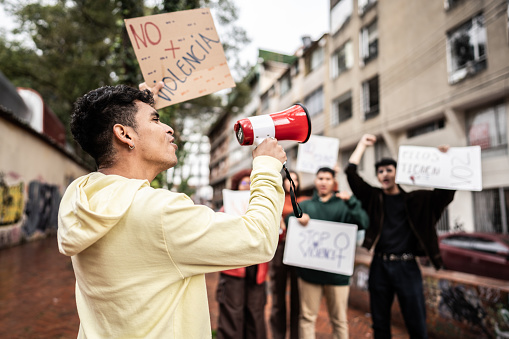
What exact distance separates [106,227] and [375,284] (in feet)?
9.49

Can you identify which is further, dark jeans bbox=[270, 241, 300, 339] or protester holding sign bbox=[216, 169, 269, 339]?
dark jeans bbox=[270, 241, 300, 339]

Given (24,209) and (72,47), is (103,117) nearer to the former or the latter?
(24,209)

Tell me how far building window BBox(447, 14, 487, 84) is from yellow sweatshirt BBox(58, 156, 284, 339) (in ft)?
37.0

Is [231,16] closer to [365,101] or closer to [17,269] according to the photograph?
[365,101]

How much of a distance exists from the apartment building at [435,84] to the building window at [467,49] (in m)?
0.03

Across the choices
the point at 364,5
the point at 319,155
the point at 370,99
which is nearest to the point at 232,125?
the point at 364,5

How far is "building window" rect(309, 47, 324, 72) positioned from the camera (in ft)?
64.8

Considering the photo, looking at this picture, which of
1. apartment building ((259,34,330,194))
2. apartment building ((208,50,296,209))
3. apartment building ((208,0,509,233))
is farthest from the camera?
apartment building ((208,50,296,209))

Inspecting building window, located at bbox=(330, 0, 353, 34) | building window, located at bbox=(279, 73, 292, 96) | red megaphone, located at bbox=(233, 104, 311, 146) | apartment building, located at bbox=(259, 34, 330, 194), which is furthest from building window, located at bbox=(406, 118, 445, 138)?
building window, located at bbox=(279, 73, 292, 96)

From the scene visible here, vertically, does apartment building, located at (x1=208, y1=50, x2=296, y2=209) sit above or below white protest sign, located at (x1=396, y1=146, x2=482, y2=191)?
above

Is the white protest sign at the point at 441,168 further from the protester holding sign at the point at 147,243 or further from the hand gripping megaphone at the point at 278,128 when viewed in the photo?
the protester holding sign at the point at 147,243

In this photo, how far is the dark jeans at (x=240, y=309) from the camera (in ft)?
10.6

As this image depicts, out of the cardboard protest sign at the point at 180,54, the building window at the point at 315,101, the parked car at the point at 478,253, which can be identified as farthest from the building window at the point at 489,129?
the cardboard protest sign at the point at 180,54

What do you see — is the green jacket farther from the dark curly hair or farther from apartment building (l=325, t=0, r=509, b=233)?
apartment building (l=325, t=0, r=509, b=233)
